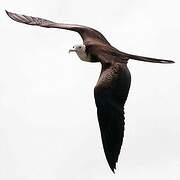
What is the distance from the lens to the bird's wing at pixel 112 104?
131 feet

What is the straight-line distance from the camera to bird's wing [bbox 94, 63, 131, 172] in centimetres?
3994

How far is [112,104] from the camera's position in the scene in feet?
134

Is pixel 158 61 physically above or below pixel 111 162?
above

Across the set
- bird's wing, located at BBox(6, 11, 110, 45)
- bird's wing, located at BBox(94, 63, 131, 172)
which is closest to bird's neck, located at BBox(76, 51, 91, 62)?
bird's wing, located at BBox(6, 11, 110, 45)

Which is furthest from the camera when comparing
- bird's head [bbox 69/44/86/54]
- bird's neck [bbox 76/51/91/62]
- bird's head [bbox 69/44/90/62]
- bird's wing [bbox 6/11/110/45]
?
bird's wing [bbox 6/11/110/45]

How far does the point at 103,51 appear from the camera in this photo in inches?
1713

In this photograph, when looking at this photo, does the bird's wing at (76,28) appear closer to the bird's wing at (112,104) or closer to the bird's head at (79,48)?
the bird's head at (79,48)

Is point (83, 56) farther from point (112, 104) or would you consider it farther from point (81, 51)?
point (112, 104)

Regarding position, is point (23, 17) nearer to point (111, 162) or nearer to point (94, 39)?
point (94, 39)

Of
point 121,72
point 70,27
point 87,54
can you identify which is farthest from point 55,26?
point 121,72

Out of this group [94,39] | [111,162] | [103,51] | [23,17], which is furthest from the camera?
[23,17]

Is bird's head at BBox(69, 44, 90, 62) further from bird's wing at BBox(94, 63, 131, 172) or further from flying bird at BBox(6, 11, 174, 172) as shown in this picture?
bird's wing at BBox(94, 63, 131, 172)

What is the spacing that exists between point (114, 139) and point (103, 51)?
4622 mm

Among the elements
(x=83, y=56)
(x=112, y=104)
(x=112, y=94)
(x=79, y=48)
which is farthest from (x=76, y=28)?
(x=112, y=104)
